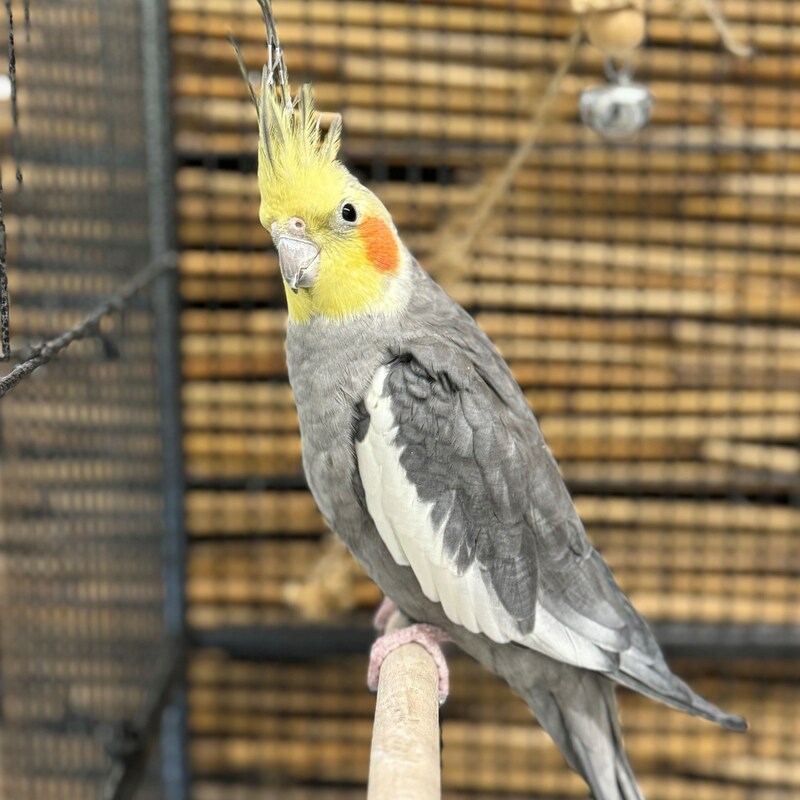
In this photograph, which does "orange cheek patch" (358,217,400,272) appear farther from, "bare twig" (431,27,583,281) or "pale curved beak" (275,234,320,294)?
"bare twig" (431,27,583,281)

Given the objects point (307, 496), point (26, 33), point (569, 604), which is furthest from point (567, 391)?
point (26, 33)

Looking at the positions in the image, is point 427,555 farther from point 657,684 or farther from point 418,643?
point 657,684

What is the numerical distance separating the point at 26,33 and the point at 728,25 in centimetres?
118

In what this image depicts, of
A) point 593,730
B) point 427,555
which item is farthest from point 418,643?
point 593,730

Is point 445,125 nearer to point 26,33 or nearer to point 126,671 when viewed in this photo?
point 26,33

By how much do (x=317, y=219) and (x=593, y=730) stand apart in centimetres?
66

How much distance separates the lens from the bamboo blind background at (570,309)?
1.55m

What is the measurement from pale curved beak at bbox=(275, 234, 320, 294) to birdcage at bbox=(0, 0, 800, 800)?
509mm

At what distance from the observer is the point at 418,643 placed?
1.02m

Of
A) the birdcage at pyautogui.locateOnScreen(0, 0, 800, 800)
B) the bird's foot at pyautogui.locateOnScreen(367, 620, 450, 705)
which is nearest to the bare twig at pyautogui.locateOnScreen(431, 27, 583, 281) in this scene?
the birdcage at pyautogui.locateOnScreen(0, 0, 800, 800)

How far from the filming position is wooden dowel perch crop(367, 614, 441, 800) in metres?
0.60

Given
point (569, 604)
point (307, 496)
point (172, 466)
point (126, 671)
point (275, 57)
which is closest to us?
point (275, 57)

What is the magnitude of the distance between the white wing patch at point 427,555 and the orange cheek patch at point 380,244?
12 centimetres

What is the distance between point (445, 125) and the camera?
155cm
